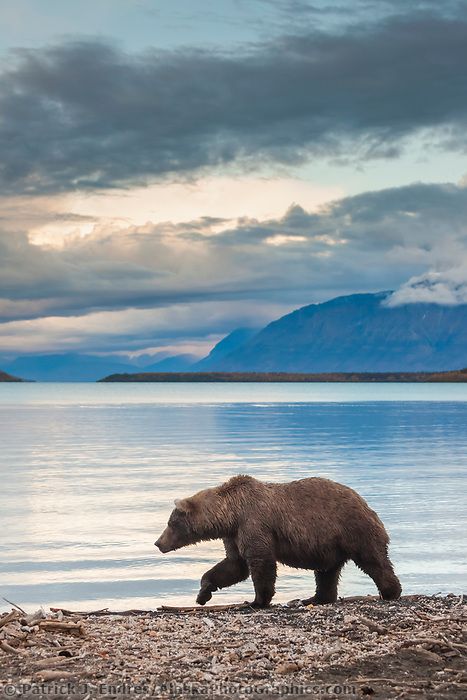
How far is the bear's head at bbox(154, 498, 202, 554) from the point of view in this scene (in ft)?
41.9

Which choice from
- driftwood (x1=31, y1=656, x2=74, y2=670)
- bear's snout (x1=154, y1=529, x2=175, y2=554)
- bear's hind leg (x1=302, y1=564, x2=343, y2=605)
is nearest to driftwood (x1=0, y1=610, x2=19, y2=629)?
→ driftwood (x1=31, y1=656, x2=74, y2=670)

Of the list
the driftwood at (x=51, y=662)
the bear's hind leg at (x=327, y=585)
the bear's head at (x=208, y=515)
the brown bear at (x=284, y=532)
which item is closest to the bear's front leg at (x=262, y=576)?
the brown bear at (x=284, y=532)

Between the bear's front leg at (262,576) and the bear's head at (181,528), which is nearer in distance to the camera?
the bear's front leg at (262,576)

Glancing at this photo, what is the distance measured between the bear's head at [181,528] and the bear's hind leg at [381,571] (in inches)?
86.0

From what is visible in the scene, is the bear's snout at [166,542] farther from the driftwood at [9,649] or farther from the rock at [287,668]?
the rock at [287,668]

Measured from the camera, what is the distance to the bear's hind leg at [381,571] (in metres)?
12.5

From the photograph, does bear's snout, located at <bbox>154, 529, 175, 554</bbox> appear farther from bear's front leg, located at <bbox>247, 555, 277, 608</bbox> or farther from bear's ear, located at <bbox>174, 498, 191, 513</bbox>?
bear's front leg, located at <bbox>247, 555, 277, 608</bbox>

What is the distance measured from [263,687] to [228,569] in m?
4.64

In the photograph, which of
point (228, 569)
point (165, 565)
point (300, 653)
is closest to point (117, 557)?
point (165, 565)

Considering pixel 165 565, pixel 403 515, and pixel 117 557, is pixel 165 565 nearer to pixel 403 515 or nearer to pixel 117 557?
pixel 117 557

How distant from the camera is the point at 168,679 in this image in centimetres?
846

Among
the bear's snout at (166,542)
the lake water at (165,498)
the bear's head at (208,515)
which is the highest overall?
the bear's head at (208,515)

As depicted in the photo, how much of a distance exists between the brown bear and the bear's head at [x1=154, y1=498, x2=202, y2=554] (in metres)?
0.01

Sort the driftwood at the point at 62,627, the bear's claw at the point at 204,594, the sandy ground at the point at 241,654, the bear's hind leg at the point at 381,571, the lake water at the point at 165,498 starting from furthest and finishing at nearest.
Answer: the lake water at the point at 165,498 → the bear's claw at the point at 204,594 → the bear's hind leg at the point at 381,571 → the driftwood at the point at 62,627 → the sandy ground at the point at 241,654
